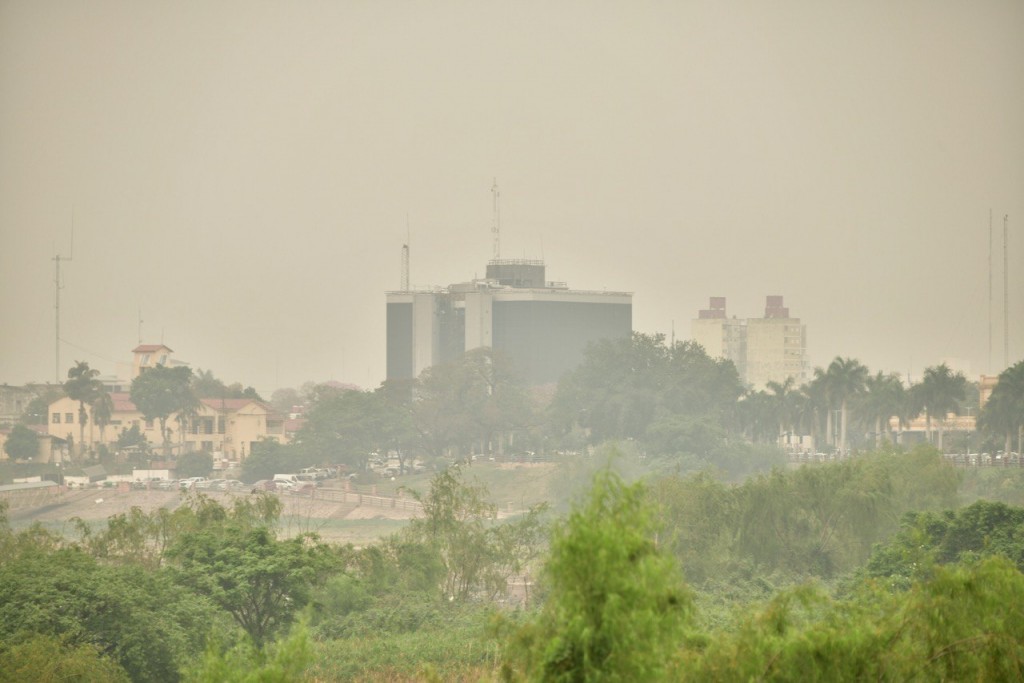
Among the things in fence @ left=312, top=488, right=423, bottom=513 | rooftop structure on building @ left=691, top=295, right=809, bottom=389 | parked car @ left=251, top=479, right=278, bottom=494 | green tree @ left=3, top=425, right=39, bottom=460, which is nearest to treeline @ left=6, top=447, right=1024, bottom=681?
fence @ left=312, top=488, right=423, bottom=513

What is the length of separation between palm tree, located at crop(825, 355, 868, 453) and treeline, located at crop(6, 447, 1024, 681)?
24.0 m

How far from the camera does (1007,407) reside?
68.8 m

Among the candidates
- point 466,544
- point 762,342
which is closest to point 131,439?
point 466,544

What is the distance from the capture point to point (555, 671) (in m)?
13.6

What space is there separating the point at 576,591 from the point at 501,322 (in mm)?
87906

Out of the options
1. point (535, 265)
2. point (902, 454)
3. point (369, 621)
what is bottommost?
point (369, 621)

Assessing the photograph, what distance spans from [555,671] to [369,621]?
16.9m

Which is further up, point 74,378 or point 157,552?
point 74,378

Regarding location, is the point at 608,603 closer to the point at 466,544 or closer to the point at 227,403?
the point at 466,544

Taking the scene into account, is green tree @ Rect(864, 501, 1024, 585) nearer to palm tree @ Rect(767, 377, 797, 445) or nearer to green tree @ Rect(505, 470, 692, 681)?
green tree @ Rect(505, 470, 692, 681)

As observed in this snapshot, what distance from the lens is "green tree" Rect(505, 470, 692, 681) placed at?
44.3 ft

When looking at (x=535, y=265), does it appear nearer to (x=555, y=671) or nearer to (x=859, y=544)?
(x=859, y=544)

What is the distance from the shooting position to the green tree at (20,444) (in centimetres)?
7456

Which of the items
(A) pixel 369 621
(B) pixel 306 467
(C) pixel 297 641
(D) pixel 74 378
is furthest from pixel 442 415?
(C) pixel 297 641
